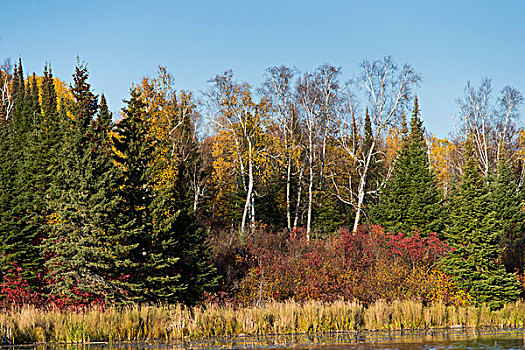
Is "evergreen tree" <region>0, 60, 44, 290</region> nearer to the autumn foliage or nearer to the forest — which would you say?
the forest

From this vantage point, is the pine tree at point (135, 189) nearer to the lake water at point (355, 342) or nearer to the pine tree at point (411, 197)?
the lake water at point (355, 342)

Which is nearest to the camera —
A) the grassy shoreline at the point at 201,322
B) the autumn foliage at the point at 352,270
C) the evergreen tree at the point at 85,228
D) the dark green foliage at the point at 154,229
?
the grassy shoreline at the point at 201,322

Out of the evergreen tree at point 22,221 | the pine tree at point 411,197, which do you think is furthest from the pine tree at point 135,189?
the pine tree at point 411,197

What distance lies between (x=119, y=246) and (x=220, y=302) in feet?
22.8

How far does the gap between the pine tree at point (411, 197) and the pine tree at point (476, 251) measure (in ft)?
20.0

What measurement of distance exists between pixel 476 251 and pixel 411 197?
9.08 metres

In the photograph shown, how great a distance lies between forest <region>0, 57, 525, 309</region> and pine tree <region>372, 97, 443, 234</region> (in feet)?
0.32

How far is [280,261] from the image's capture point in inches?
1321

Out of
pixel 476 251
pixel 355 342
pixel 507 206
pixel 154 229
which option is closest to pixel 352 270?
pixel 476 251

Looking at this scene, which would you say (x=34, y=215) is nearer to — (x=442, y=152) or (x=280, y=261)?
(x=280, y=261)

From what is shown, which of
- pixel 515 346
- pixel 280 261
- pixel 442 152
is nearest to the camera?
pixel 515 346

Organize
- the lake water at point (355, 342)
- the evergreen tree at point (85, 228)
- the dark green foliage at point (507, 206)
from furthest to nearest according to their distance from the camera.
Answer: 1. the dark green foliage at point (507, 206)
2. the evergreen tree at point (85, 228)
3. the lake water at point (355, 342)

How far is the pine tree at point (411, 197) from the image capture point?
124 ft

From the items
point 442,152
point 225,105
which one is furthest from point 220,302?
point 442,152
